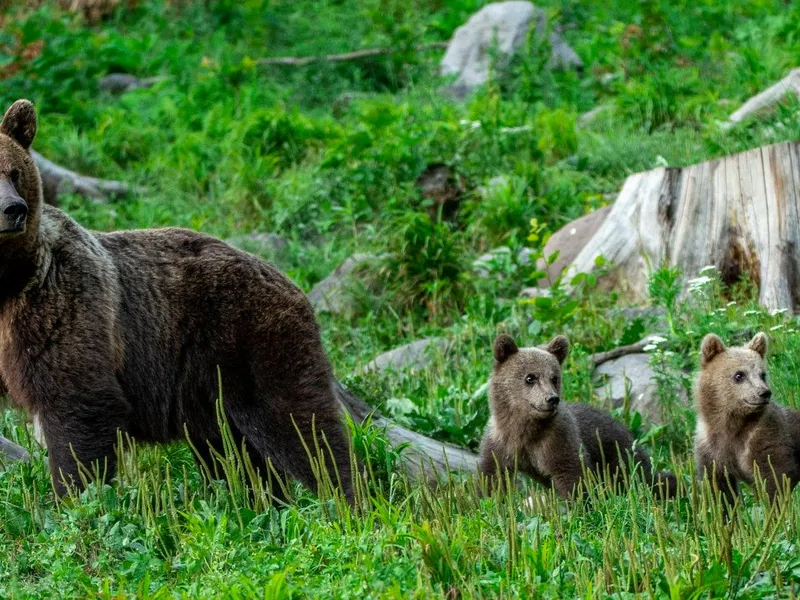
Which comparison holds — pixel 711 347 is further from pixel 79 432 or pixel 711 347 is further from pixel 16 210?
pixel 16 210

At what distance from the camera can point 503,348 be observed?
6.73 metres

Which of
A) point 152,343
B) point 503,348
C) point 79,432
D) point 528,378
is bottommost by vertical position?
point 528,378

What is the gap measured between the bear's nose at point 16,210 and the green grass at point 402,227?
1.27m

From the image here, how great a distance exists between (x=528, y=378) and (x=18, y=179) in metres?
2.88

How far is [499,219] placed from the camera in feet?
36.7

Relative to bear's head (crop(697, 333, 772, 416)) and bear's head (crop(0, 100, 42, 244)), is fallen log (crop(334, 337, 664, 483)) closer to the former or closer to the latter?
bear's head (crop(697, 333, 772, 416))

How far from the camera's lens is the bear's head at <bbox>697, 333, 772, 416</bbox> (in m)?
6.27

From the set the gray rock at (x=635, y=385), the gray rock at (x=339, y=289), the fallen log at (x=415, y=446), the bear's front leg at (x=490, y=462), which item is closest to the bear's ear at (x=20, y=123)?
the fallen log at (x=415, y=446)

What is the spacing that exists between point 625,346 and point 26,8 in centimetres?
1276

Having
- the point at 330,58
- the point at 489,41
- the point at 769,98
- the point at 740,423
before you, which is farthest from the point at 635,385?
the point at 330,58

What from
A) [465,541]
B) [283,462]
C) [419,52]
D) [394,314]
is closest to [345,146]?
[394,314]

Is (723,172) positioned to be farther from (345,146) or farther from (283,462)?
(283,462)

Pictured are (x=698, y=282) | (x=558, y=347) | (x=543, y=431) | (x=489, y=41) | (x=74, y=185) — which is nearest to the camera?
(x=543, y=431)

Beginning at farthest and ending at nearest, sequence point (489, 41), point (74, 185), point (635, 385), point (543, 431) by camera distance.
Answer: point (489, 41)
point (74, 185)
point (635, 385)
point (543, 431)
